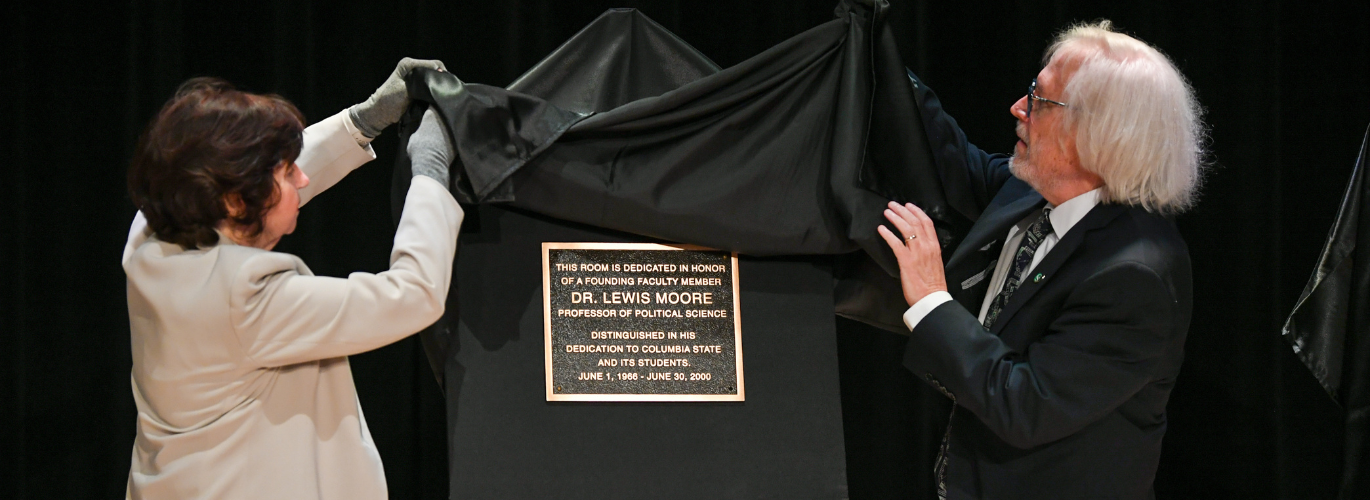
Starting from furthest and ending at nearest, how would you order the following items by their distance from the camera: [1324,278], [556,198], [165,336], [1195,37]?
[1195,37] < [1324,278] < [556,198] < [165,336]

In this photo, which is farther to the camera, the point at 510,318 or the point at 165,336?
the point at 510,318

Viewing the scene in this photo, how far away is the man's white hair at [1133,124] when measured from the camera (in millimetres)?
1855

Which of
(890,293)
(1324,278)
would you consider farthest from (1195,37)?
(890,293)

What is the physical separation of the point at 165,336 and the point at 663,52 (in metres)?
0.95

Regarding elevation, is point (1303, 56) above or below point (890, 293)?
above

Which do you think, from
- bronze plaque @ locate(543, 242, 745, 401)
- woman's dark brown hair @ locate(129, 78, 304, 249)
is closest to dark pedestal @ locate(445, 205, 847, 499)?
bronze plaque @ locate(543, 242, 745, 401)

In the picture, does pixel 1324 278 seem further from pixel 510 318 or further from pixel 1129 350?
pixel 510 318

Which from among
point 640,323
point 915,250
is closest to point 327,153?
point 640,323

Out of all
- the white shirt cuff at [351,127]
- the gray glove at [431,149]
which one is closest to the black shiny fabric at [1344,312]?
the gray glove at [431,149]

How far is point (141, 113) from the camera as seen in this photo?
281 cm

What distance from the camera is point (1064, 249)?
1872mm

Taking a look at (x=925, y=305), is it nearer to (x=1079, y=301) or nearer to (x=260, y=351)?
(x=1079, y=301)

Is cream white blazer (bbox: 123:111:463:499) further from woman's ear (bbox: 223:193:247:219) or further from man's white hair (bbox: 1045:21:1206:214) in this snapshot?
man's white hair (bbox: 1045:21:1206:214)

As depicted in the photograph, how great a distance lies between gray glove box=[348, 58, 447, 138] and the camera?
177 centimetres
